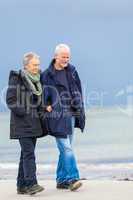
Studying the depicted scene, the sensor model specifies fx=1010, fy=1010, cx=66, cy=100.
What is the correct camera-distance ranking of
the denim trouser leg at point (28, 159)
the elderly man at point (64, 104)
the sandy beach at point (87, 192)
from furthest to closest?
1. the elderly man at point (64, 104)
2. the denim trouser leg at point (28, 159)
3. the sandy beach at point (87, 192)

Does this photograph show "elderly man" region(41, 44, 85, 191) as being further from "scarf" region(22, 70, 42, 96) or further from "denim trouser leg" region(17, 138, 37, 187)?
A: "denim trouser leg" region(17, 138, 37, 187)

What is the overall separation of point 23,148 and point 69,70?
104 centimetres

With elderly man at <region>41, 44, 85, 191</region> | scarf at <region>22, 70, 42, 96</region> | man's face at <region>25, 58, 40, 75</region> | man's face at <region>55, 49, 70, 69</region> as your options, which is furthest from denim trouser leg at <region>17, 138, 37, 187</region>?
man's face at <region>55, 49, 70, 69</region>

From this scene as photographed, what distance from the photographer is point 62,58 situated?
11.2 metres

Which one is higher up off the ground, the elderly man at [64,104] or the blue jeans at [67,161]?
the elderly man at [64,104]

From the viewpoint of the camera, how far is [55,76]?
11289 millimetres

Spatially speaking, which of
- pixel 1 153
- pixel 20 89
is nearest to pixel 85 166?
pixel 1 153

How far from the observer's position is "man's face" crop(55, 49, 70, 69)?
11.2 meters

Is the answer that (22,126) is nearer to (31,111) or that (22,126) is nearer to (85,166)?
(31,111)

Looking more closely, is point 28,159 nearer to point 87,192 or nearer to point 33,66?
point 87,192

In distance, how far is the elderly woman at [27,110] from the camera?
11.0m

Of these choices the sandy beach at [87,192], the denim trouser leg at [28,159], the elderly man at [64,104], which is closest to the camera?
the sandy beach at [87,192]

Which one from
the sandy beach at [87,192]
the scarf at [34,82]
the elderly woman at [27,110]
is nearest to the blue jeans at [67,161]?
the sandy beach at [87,192]

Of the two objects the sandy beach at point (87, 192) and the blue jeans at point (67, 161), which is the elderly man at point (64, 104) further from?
the sandy beach at point (87, 192)
